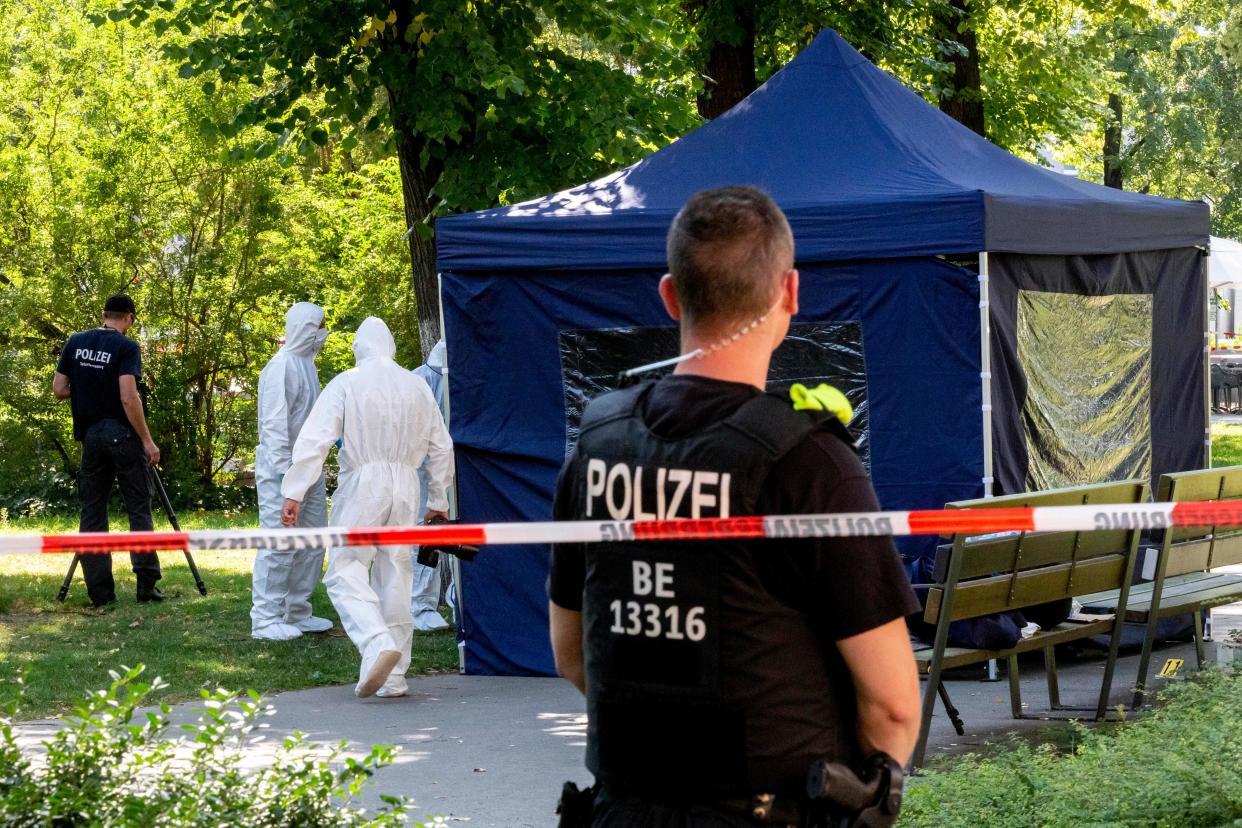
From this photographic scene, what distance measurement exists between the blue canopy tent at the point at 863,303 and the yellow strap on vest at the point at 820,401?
5.98 meters

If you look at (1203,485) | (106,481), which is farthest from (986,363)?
(106,481)

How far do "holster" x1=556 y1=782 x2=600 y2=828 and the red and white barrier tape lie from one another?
421 millimetres

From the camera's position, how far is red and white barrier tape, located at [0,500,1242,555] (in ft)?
8.13

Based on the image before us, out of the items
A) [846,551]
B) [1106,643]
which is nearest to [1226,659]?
[1106,643]

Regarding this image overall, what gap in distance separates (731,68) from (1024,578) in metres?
8.60

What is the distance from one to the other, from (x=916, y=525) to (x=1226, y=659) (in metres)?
4.52

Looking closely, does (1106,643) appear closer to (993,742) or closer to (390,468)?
(993,742)

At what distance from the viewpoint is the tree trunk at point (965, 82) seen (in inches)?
669

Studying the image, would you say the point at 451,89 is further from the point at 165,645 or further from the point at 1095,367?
the point at 1095,367

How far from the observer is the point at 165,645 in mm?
10164

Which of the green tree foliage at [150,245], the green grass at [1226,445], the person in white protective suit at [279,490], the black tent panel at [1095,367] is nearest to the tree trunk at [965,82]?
the black tent panel at [1095,367]

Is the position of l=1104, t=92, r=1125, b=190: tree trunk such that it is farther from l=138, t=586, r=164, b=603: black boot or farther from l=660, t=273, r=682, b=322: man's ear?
l=660, t=273, r=682, b=322: man's ear

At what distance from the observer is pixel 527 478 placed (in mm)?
9227

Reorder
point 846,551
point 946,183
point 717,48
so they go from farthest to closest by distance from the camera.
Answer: point 717,48 < point 946,183 < point 846,551
